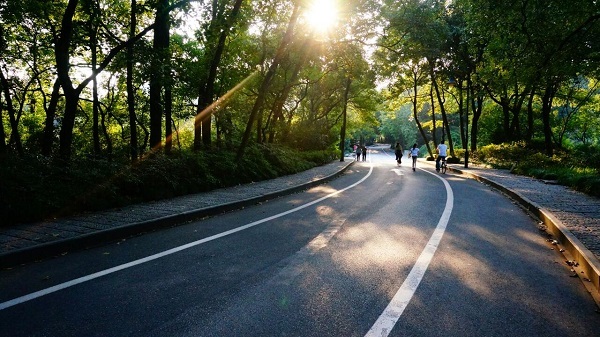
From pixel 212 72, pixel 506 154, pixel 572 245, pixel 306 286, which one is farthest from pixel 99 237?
pixel 506 154

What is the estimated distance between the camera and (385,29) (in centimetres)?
1819

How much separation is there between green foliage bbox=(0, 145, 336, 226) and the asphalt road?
2.28 metres

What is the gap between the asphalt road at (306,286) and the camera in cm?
323

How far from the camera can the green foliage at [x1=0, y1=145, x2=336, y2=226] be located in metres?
6.72

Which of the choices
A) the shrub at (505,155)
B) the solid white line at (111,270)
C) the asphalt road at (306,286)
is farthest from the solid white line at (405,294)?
the shrub at (505,155)

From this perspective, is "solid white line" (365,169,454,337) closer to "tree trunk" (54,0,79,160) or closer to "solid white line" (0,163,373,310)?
"solid white line" (0,163,373,310)

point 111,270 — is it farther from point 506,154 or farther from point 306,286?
point 506,154

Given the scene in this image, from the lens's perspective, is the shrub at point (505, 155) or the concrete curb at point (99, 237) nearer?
the concrete curb at point (99, 237)

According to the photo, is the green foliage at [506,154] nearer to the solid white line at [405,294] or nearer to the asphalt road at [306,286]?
the asphalt road at [306,286]

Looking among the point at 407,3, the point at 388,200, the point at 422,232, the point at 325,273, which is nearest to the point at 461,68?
the point at 407,3

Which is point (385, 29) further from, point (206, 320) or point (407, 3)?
point (206, 320)

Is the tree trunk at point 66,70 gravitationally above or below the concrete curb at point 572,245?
above

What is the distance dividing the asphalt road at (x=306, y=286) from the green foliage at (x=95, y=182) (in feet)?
7.48

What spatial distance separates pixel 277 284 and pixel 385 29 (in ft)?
56.1
